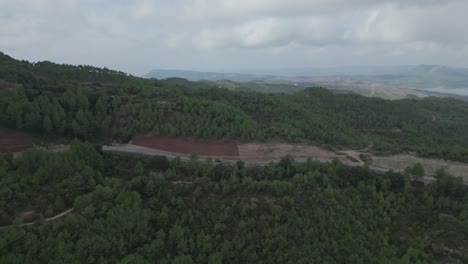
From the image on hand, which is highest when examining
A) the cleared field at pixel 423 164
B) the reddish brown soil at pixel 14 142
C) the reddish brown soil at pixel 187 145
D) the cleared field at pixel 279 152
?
the reddish brown soil at pixel 14 142

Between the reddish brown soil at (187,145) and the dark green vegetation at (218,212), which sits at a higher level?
the reddish brown soil at (187,145)

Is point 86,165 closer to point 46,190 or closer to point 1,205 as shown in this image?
point 46,190

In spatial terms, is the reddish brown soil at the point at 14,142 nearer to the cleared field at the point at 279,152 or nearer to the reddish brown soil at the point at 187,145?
the reddish brown soil at the point at 187,145

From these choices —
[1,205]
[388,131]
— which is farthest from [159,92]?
[388,131]

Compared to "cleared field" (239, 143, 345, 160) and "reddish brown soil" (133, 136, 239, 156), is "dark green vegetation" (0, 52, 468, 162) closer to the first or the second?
"reddish brown soil" (133, 136, 239, 156)

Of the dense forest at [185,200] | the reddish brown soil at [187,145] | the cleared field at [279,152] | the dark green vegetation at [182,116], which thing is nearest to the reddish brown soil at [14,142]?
the dark green vegetation at [182,116]

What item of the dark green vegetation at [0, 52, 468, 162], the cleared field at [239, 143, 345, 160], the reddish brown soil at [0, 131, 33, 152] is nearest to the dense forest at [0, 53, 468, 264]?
the dark green vegetation at [0, 52, 468, 162]

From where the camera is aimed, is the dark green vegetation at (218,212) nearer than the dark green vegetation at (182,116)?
Yes
